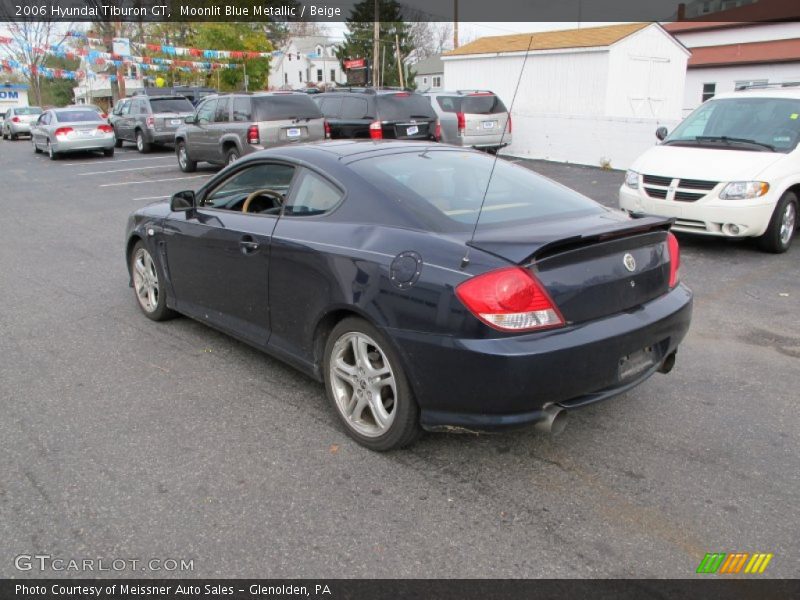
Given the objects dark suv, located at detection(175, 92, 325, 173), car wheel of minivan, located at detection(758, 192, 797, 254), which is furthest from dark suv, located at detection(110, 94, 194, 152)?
car wheel of minivan, located at detection(758, 192, 797, 254)

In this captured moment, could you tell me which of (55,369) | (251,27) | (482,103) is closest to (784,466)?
(55,369)

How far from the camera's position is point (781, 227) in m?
7.79

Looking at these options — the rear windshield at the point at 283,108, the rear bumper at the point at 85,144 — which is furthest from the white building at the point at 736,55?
the rear bumper at the point at 85,144

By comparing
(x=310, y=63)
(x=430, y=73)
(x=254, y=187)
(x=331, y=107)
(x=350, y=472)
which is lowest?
(x=350, y=472)

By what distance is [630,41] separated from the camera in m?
19.8

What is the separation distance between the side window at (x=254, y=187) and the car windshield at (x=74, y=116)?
18.7 meters

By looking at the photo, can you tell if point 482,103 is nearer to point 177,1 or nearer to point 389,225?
point 389,225

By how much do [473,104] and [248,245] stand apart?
47.2 ft

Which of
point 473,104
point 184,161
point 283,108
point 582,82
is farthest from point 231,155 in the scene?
point 582,82

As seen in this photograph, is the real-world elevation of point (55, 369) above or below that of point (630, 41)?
below

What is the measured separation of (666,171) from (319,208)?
17.7 feet

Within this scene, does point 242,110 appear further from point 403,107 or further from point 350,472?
point 350,472

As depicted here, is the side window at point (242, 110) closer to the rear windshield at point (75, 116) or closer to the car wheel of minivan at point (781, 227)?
the rear windshield at point (75, 116)

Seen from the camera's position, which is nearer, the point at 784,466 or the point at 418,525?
the point at 418,525
